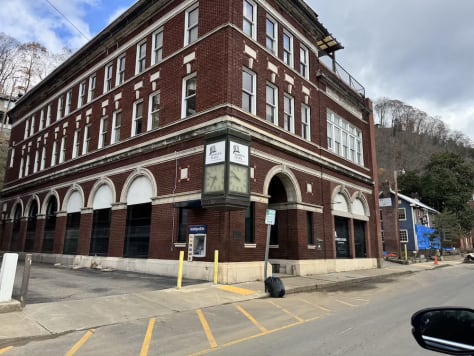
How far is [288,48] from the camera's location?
21109 mm

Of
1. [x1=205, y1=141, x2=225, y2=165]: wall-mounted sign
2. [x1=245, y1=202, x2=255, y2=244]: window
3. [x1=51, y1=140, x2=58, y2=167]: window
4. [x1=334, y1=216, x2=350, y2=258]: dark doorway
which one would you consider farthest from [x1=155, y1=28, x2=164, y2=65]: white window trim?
[x1=334, y1=216, x2=350, y2=258]: dark doorway

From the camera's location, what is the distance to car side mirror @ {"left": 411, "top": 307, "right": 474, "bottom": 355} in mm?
1979

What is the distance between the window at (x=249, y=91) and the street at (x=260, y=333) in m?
9.47

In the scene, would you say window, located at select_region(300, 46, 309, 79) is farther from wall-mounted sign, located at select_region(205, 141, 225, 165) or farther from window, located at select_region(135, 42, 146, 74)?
wall-mounted sign, located at select_region(205, 141, 225, 165)

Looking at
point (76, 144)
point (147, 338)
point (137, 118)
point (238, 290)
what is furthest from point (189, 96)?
point (147, 338)

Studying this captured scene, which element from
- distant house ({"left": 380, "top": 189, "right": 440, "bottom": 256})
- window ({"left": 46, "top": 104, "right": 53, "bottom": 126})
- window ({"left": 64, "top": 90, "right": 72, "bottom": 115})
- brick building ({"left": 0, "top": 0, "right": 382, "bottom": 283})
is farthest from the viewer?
distant house ({"left": 380, "top": 189, "right": 440, "bottom": 256})

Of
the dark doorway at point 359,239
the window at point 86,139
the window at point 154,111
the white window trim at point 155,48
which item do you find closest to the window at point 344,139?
the dark doorway at point 359,239

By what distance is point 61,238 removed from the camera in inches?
967

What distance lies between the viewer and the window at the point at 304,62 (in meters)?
22.1

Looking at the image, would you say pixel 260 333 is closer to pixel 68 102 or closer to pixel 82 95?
pixel 82 95

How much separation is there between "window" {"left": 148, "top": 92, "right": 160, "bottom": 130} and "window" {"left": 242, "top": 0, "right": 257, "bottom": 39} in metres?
5.89

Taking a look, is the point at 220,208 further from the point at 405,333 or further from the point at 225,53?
the point at 405,333

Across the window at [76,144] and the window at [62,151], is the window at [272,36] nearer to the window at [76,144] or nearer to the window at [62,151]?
the window at [76,144]

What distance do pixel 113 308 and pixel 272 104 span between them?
515 inches
